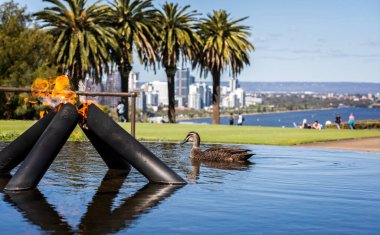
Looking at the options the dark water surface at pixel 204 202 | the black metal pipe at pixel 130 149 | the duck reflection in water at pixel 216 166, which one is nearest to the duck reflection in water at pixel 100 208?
the dark water surface at pixel 204 202

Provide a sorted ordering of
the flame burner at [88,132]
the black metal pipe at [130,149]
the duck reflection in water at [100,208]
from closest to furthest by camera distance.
A: 1. the duck reflection in water at [100,208]
2. the flame burner at [88,132]
3. the black metal pipe at [130,149]

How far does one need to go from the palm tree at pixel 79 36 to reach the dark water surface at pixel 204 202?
39.5 metres

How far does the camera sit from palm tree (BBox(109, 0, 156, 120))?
58.0 metres

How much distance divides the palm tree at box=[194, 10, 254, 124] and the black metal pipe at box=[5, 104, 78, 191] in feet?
161

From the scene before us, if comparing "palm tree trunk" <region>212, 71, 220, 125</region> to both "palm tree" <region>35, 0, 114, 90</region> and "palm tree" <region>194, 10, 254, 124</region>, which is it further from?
"palm tree" <region>35, 0, 114, 90</region>

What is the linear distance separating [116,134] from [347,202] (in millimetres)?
4523

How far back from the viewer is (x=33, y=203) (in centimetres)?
1028

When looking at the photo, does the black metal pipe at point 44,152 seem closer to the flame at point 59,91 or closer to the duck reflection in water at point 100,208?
the duck reflection in water at point 100,208

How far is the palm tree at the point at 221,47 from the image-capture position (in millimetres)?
61688

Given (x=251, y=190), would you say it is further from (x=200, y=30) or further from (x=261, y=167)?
(x=200, y=30)

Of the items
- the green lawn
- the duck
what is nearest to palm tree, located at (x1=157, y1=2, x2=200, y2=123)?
the green lawn

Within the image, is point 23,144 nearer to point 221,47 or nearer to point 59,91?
point 59,91

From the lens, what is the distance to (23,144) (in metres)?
13.7

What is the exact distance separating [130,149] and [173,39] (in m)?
47.7
